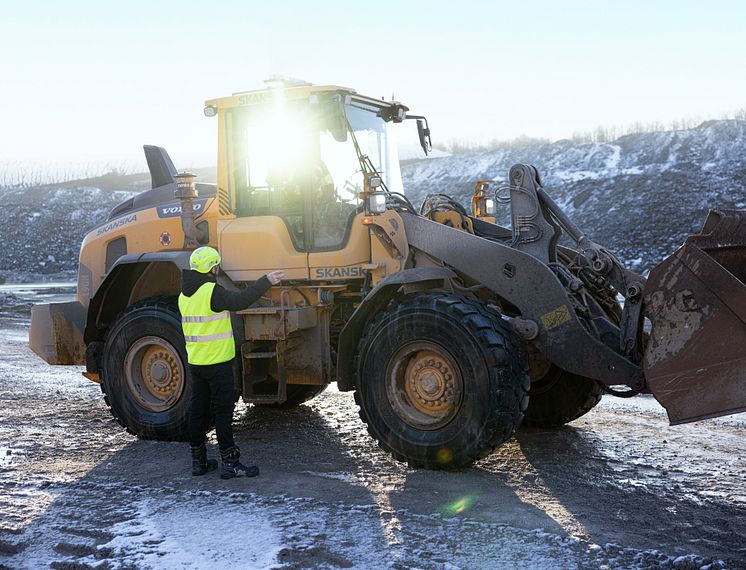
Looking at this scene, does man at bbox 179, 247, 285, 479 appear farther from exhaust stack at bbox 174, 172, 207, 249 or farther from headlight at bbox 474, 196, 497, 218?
headlight at bbox 474, 196, 497, 218

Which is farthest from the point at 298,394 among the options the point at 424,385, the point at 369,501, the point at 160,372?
the point at 369,501

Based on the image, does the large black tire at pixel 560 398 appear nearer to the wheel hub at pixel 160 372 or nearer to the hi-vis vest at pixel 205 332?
the hi-vis vest at pixel 205 332

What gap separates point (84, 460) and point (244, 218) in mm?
2300

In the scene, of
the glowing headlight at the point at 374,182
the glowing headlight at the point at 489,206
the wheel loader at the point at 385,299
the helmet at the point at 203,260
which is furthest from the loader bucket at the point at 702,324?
the helmet at the point at 203,260

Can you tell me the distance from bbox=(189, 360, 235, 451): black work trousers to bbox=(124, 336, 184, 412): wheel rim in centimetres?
102

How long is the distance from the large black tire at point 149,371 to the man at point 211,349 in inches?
37.8

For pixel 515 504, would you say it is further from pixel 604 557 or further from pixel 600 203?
pixel 600 203

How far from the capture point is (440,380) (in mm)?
6004

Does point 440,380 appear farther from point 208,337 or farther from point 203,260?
point 203,260

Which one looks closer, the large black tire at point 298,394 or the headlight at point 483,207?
the headlight at point 483,207

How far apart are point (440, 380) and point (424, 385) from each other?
130mm

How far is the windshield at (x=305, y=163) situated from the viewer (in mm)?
6832

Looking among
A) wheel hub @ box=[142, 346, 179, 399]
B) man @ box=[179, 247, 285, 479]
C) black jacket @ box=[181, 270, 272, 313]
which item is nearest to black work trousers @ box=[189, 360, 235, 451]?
man @ box=[179, 247, 285, 479]

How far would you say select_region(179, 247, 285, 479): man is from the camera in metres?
6.12
